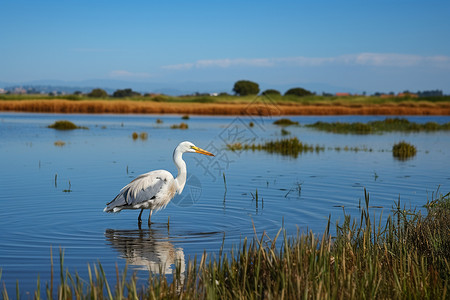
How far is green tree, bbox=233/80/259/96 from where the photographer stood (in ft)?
490

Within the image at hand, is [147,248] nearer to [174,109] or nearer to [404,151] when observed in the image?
[404,151]

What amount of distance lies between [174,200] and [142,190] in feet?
9.43

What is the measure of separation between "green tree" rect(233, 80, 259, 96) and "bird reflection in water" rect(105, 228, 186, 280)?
139411 mm

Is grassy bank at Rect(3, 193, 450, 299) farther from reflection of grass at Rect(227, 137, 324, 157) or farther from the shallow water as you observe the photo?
reflection of grass at Rect(227, 137, 324, 157)

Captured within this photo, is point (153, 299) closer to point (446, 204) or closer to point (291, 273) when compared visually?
point (291, 273)

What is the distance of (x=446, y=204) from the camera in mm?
9484

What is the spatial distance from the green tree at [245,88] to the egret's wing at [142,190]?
5448 inches

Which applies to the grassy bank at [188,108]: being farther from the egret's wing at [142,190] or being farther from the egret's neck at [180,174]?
the egret's wing at [142,190]

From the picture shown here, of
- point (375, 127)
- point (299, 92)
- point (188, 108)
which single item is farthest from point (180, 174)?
point (299, 92)

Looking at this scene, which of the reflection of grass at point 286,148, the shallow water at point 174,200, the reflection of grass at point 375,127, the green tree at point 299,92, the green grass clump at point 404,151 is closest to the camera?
the shallow water at point 174,200

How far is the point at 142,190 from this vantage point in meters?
11.0

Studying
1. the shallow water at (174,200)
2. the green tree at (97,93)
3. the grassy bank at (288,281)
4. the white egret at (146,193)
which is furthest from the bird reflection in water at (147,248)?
the green tree at (97,93)

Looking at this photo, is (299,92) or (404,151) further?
→ (299,92)

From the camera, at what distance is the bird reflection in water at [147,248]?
8155mm
